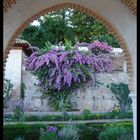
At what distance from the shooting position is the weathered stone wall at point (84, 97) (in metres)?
9.77

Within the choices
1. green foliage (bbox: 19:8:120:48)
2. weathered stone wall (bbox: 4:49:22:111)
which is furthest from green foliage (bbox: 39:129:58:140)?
green foliage (bbox: 19:8:120:48)

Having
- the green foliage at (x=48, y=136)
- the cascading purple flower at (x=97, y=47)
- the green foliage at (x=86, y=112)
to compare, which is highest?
the cascading purple flower at (x=97, y=47)

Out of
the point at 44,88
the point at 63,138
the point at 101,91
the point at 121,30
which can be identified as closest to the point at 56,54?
the point at 44,88

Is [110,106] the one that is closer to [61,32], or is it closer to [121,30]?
[61,32]

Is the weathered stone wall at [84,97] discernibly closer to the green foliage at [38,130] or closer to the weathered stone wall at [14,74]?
the weathered stone wall at [14,74]

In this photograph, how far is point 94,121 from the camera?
8.89 m

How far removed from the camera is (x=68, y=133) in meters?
7.84

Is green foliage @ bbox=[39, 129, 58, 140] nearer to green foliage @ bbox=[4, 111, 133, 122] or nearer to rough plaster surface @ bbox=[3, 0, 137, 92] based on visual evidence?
green foliage @ bbox=[4, 111, 133, 122]

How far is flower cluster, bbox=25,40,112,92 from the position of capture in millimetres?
9695

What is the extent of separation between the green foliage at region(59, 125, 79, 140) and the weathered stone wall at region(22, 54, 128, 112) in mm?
1792

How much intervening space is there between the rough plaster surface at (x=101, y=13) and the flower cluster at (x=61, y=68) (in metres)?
5.37

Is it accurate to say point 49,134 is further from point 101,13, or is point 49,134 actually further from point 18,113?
point 101,13

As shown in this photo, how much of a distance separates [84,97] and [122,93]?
3.96 feet

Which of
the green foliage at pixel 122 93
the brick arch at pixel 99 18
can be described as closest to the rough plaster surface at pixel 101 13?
the brick arch at pixel 99 18
